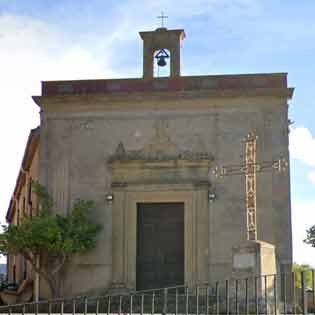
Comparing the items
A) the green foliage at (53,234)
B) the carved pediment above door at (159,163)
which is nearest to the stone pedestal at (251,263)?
the carved pediment above door at (159,163)

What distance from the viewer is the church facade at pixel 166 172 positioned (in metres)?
19.9

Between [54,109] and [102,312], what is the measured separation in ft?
20.7

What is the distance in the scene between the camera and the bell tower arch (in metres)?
21.6

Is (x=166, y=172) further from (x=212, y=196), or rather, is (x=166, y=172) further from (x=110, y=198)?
(x=110, y=198)

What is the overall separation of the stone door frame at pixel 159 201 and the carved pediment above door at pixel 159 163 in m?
0.20

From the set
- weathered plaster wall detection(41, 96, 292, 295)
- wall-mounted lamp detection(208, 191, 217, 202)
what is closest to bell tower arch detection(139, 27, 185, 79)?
weathered plaster wall detection(41, 96, 292, 295)

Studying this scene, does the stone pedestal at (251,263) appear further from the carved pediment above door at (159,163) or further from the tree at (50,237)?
the tree at (50,237)

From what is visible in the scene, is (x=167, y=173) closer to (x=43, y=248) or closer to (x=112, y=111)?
(x=112, y=111)

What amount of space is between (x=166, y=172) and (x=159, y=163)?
294 millimetres

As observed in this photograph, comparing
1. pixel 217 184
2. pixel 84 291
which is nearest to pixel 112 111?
pixel 217 184

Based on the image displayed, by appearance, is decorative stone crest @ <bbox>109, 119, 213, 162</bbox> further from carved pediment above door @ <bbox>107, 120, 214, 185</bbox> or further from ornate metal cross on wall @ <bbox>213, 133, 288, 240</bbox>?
ornate metal cross on wall @ <bbox>213, 133, 288, 240</bbox>

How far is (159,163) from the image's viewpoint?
20.3 m

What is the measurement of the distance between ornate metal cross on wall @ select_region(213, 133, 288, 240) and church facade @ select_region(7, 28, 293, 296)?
0.34 metres

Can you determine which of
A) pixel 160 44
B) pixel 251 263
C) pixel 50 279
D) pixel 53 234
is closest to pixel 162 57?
pixel 160 44
